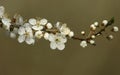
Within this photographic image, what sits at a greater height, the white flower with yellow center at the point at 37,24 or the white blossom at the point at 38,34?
the white flower with yellow center at the point at 37,24

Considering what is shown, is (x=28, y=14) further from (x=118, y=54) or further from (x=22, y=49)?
(x=118, y=54)

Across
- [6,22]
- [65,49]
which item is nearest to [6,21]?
[6,22]

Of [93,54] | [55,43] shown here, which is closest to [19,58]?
[93,54]

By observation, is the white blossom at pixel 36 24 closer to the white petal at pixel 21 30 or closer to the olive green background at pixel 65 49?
the white petal at pixel 21 30

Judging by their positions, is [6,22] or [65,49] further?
[65,49]

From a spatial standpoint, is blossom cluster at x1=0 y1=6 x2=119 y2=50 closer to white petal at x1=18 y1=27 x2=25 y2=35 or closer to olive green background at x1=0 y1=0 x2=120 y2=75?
white petal at x1=18 y1=27 x2=25 y2=35

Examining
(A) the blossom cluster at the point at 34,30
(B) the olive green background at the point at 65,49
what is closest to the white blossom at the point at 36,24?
(A) the blossom cluster at the point at 34,30

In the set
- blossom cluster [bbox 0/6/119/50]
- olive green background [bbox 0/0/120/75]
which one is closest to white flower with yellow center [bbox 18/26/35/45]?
blossom cluster [bbox 0/6/119/50]

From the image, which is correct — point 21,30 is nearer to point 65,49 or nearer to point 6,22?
point 6,22
